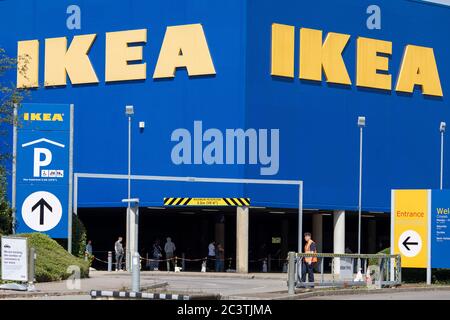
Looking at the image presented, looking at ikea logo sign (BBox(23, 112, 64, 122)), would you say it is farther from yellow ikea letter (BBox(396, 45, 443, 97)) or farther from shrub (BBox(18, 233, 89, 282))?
yellow ikea letter (BBox(396, 45, 443, 97))

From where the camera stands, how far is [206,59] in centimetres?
5875

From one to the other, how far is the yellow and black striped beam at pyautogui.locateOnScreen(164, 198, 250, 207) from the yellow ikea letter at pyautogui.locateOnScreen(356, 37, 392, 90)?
9716 mm

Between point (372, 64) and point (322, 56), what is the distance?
3.71 metres

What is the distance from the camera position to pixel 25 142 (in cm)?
4112

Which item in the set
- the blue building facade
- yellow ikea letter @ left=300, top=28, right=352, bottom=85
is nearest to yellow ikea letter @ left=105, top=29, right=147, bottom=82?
the blue building facade

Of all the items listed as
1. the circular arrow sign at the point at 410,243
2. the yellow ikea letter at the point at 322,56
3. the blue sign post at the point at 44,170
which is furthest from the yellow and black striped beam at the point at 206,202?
the circular arrow sign at the point at 410,243

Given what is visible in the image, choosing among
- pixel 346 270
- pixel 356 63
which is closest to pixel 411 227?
pixel 346 270

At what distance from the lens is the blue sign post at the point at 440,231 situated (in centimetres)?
3694

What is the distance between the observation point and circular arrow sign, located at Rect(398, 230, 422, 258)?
37438 millimetres
